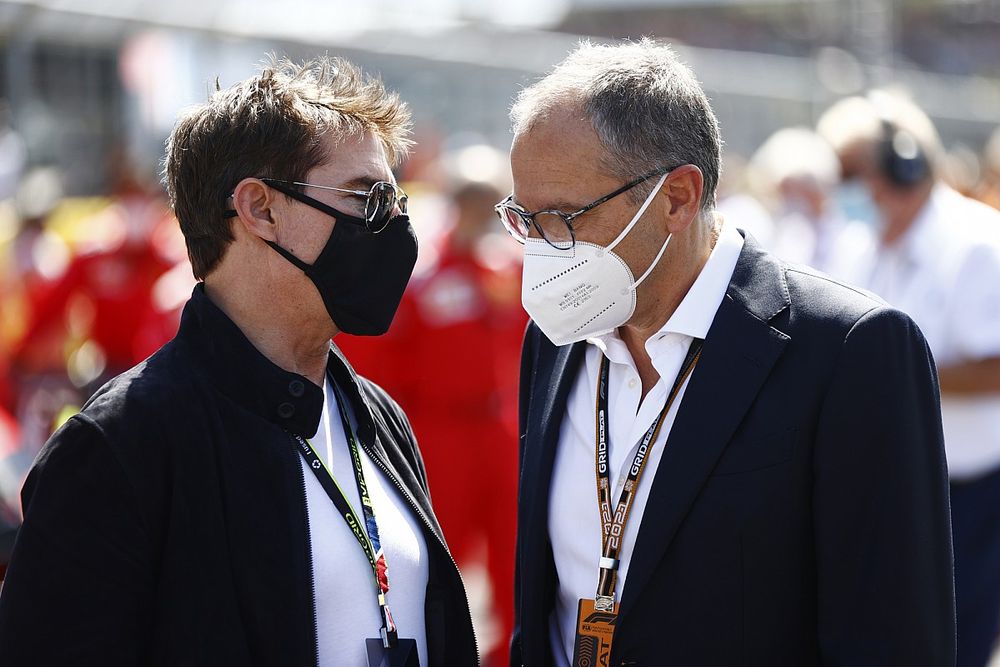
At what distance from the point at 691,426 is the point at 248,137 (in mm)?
1099

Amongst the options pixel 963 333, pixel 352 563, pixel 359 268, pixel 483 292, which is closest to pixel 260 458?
pixel 352 563

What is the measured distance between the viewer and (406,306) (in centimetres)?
615

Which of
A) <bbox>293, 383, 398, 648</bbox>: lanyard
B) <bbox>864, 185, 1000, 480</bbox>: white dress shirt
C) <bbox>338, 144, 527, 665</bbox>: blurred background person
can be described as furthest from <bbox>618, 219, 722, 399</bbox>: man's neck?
<bbox>338, 144, 527, 665</bbox>: blurred background person

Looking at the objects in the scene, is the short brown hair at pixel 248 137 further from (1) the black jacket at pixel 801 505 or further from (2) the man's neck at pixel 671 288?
(1) the black jacket at pixel 801 505

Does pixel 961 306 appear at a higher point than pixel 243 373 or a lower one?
higher

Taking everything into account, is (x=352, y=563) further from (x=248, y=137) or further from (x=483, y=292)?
(x=483, y=292)

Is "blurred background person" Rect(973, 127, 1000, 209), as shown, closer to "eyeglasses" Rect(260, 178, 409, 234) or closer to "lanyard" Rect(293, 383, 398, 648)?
"eyeglasses" Rect(260, 178, 409, 234)

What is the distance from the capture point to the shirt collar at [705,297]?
2.52 metres

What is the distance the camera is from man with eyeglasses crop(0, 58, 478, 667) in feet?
7.00

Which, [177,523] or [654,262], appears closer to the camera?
[177,523]

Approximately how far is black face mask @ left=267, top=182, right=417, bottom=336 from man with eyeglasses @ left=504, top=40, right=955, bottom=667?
0.27 metres

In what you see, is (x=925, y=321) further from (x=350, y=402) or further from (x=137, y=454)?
(x=137, y=454)

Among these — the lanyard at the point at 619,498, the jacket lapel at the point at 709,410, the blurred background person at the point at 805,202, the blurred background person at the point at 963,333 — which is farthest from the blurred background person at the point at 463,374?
the jacket lapel at the point at 709,410

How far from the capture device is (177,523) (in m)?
2.20
